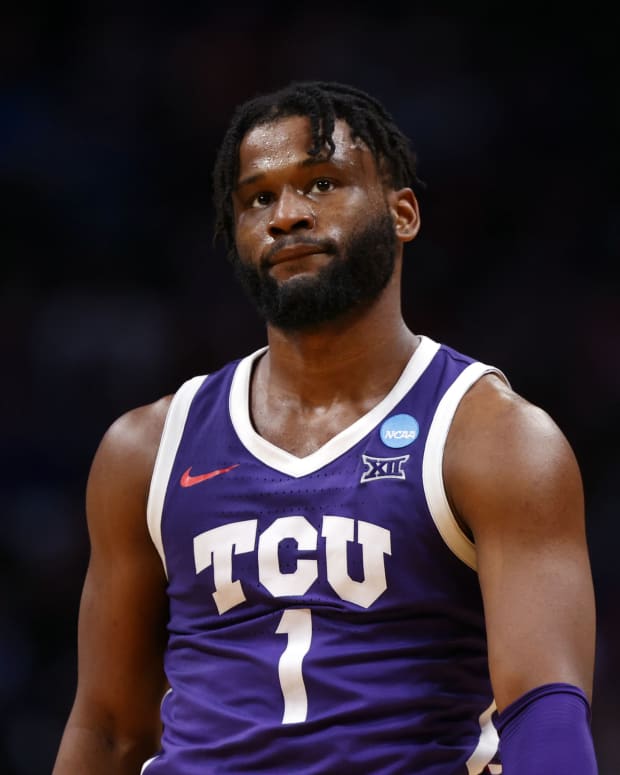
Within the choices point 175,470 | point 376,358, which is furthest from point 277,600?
point 376,358

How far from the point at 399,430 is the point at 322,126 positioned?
668mm

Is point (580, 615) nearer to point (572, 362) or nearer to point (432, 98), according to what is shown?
point (572, 362)

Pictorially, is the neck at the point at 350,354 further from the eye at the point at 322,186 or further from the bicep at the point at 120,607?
the bicep at the point at 120,607

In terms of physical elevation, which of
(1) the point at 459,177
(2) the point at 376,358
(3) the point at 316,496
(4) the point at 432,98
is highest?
(4) the point at 432,98

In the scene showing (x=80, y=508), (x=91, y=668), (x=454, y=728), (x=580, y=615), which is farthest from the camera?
(x=80, y=508)

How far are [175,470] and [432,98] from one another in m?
3.46

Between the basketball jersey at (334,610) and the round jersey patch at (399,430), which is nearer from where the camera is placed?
the basketball jersey at (334,610)

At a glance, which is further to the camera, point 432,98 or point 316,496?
point 432,98

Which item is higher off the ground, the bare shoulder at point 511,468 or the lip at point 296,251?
the lip at point 296,251

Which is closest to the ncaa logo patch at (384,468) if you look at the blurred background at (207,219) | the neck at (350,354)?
the neck at (350,354)

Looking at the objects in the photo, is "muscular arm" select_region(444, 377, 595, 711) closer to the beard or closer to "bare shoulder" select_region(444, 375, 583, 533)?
"bare shoulder" select_region(444, 375, 583, 533)

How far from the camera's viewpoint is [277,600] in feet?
8.09

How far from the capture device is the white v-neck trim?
8.43ft

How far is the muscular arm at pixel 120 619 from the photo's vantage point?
2734 mm
